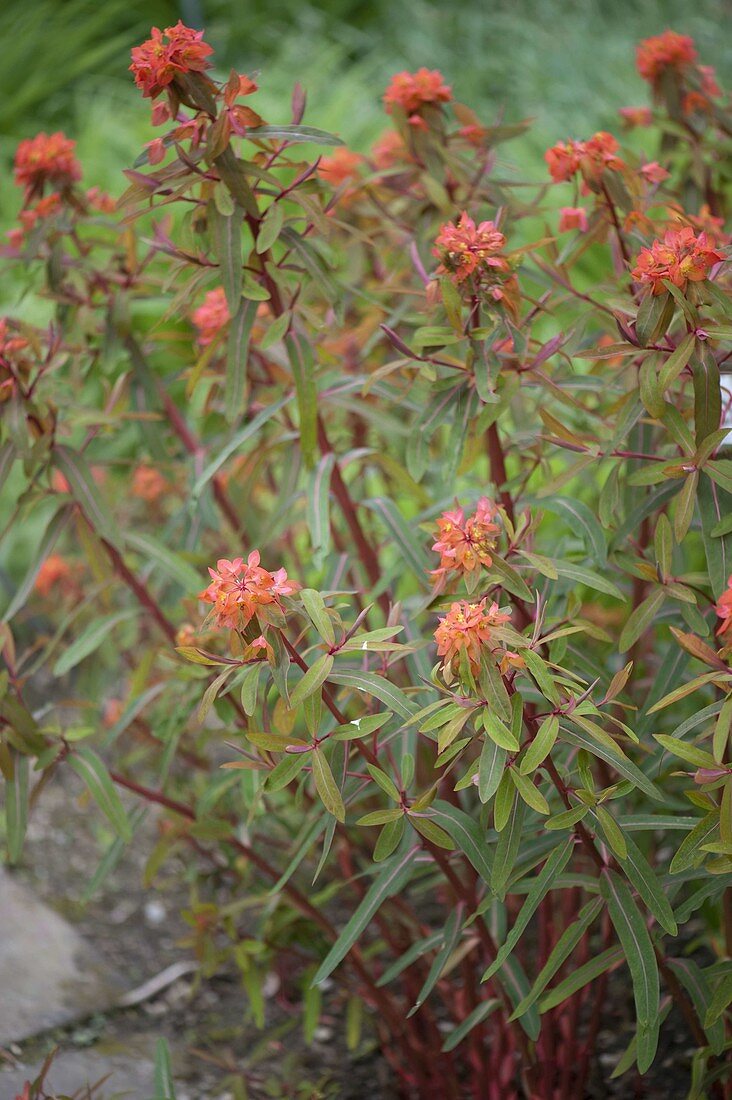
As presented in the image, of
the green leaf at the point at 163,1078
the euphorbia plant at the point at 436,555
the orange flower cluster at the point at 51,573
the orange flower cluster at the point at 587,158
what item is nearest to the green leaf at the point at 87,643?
the euphorbia plant at the point at 436,555

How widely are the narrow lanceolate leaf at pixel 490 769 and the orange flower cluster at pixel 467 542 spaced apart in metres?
0.15

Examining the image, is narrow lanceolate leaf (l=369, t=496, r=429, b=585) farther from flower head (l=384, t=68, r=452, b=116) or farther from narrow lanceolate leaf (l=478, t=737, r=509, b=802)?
flower head (l=384, t=68, r=452, b=116)

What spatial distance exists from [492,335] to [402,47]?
197 inches

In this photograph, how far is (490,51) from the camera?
5629mm

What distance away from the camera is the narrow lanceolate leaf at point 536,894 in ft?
3.20

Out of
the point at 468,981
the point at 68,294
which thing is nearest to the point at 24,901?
the point at 468,981

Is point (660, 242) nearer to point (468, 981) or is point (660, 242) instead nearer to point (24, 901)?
point (468, 981)

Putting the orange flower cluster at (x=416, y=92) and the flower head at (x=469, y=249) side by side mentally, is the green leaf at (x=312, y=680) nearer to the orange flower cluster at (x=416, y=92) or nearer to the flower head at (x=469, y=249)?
the flower head at (x=469, y=249)

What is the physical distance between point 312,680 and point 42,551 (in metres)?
0.58

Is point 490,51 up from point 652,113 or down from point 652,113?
up

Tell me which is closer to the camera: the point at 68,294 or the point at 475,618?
the point at 475,618

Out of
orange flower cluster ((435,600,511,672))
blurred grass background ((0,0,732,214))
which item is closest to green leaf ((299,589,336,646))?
orange flower cluster ((435,600,511,672))

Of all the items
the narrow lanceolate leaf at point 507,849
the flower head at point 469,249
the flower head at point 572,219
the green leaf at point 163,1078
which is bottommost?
the green leaf at point 163,1078

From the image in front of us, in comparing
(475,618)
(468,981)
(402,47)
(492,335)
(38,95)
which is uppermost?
(402,47)
